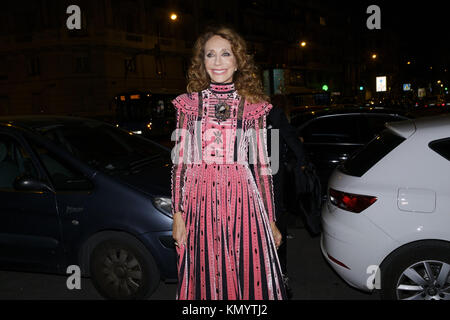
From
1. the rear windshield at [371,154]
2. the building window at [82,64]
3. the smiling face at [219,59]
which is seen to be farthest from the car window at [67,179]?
the building window at [82,64]

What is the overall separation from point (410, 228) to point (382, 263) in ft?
1.13

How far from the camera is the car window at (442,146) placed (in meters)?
2.94

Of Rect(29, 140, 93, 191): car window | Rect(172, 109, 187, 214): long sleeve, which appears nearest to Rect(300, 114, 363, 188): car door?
Rect(29, 140, 93, 191): car window

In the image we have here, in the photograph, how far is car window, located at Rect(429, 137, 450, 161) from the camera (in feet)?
9.65

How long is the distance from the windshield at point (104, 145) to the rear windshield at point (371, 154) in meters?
2.05

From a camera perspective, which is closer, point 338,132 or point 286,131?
point 286,131

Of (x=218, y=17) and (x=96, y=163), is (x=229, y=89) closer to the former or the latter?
(x=96, y=163)

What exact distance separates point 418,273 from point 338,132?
3.60 metres

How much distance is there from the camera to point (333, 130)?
6387 mm

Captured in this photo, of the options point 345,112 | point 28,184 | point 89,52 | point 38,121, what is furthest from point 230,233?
point 89,52

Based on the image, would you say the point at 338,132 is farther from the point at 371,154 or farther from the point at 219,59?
the point at 219,59

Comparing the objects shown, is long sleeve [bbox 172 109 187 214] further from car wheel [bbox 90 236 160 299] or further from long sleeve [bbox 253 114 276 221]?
car wheel [bbox 90 236 160 299]

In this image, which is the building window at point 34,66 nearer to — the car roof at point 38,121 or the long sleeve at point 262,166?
the car roof at point 38,121

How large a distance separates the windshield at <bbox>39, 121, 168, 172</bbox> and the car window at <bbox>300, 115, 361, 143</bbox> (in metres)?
2.70
